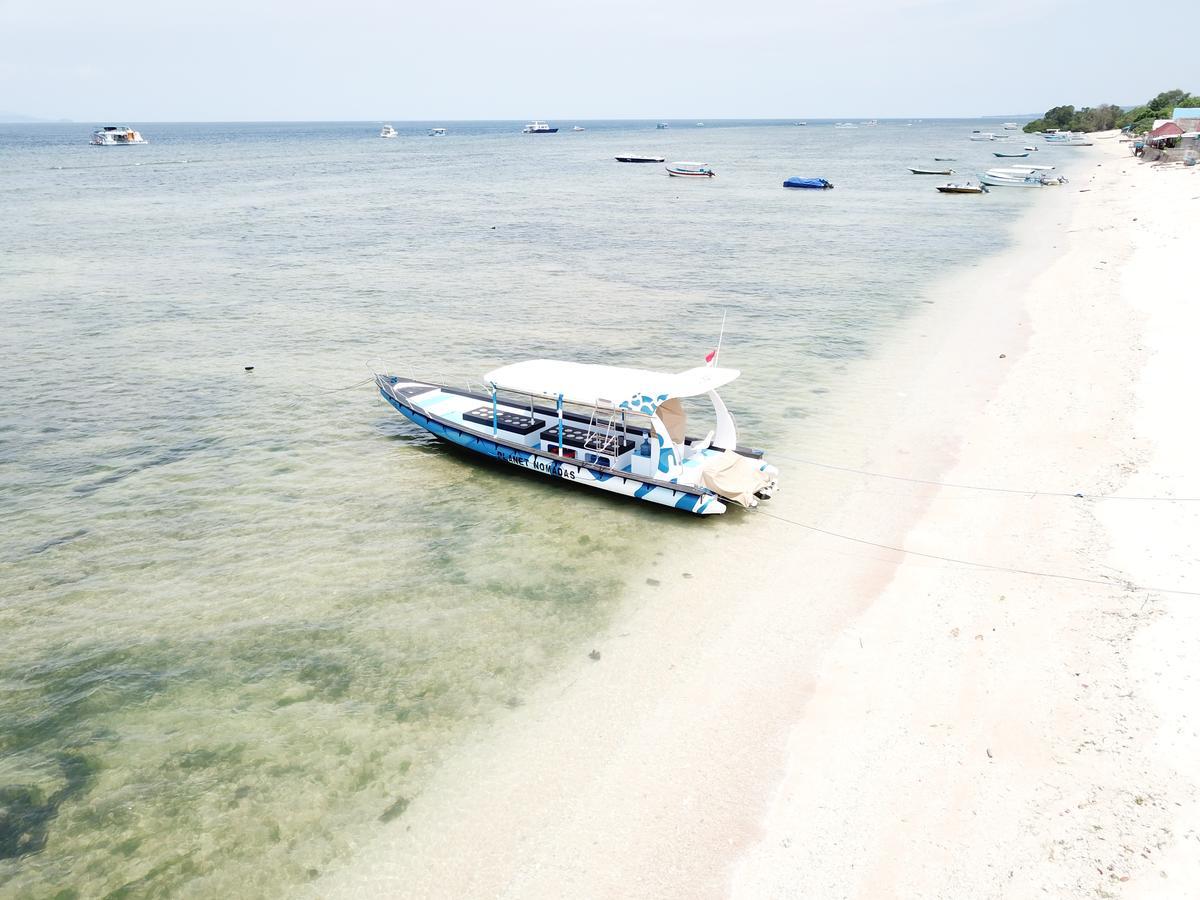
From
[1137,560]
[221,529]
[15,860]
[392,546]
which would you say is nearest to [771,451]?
[1137,560]

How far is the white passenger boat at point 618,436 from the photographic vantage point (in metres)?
19.4

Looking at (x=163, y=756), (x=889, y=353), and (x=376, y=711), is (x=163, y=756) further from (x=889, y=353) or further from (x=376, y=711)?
(x=889, y=353)

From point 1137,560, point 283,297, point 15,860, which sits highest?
point 283,297

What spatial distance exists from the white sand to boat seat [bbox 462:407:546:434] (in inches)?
255

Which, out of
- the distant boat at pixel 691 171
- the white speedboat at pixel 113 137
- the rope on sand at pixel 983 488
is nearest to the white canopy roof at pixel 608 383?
the rope on sand at pixel 983 488

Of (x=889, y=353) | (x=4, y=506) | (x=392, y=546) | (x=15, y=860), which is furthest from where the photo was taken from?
(x=889, y=353)

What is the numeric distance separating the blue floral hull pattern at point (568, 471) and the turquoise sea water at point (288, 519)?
665 millimetres

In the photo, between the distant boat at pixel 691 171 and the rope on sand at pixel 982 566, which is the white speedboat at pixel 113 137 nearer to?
the distant boat at pixel 691 171

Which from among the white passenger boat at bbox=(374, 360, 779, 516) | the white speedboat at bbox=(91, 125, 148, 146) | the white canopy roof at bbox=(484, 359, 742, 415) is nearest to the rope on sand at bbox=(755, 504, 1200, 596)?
the white passenger boat at bbox=(374, 360, 779, 516)

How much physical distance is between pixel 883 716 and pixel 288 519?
599 inches

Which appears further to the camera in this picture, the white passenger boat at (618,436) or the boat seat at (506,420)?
the boat seat at (506,420)

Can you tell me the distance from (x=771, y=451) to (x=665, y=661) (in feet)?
34.9

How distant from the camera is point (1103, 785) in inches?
439

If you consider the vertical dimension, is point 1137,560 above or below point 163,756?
above
